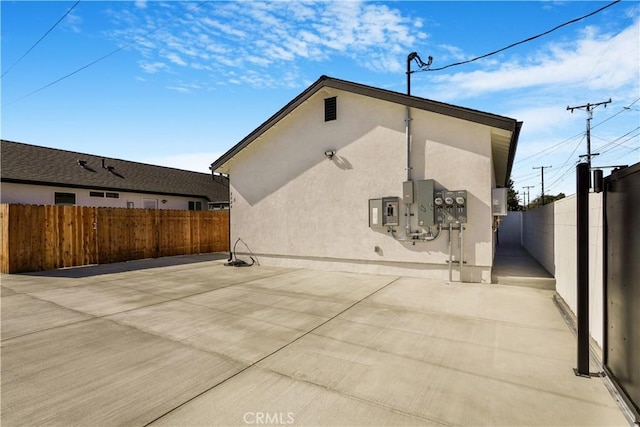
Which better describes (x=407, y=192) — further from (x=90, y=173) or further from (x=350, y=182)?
(x=90, y=173)

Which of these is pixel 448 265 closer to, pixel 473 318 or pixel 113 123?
pixel 473 318

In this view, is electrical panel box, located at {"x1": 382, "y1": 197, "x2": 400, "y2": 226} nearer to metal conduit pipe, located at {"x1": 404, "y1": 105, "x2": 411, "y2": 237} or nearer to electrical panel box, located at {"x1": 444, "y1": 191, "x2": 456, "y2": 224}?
metal conduit pipe, located at {"x1": 404, "y1": 105, "x2": 411, "y2": 237}

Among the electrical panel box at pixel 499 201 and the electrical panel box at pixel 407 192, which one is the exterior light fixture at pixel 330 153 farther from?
the electrical panel box at pixel 499 201

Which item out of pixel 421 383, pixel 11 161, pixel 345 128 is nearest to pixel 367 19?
pixel 345 128

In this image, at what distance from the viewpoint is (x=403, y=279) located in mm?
7613

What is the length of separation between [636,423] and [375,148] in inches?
282

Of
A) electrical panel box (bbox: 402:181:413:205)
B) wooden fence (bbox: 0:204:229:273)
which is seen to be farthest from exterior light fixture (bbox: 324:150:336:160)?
wooden fence (bbox: 0:204:229:273)

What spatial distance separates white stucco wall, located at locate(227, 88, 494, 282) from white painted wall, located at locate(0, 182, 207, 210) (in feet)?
28.5

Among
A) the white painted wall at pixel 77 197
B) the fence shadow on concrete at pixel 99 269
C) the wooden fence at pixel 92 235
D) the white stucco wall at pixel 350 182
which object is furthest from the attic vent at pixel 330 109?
the white painted wall at pixel 77 197

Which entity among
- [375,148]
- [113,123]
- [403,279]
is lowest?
[403,279]

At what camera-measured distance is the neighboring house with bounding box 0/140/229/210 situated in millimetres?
12758

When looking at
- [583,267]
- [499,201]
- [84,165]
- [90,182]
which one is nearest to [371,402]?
[583,267]

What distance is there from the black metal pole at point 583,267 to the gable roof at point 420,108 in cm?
444

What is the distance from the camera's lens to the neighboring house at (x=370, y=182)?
720cm
